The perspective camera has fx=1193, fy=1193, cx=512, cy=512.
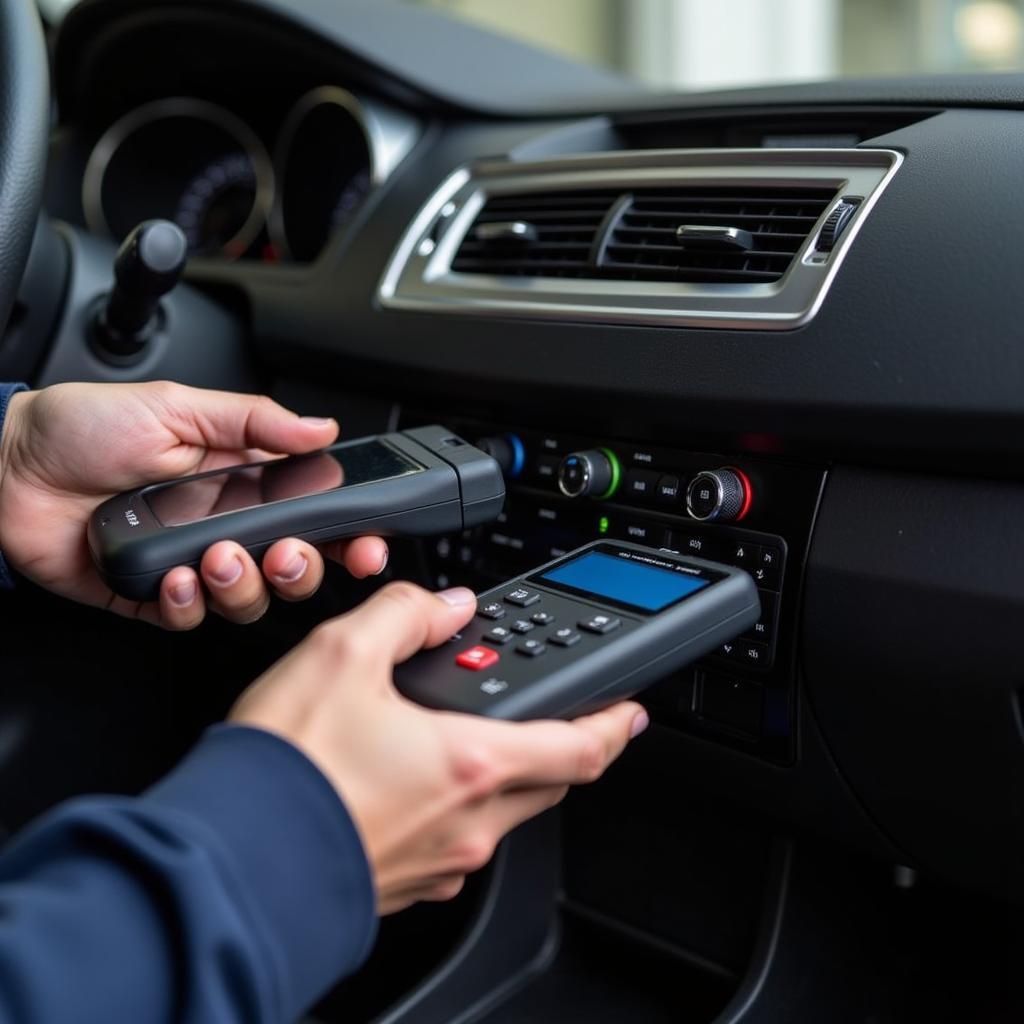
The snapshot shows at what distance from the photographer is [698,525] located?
2.07 ft

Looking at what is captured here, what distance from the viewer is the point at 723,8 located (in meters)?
1.75

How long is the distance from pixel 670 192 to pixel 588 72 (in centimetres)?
47

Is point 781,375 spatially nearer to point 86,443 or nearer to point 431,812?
point 431,812

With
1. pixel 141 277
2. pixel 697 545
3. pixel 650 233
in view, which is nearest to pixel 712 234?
pixel 650 233

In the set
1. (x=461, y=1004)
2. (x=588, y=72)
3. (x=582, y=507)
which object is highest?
(x=588, y=72)

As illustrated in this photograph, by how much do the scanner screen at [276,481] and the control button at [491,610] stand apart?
11 centimetres

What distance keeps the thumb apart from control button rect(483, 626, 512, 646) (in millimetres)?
244

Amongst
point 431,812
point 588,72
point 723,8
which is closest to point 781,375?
point 431,812

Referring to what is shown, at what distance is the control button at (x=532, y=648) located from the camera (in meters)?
0.48

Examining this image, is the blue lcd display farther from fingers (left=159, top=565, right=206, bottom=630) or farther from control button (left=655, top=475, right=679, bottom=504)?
fingers (left=159, top=565, right=206, bottom=630)

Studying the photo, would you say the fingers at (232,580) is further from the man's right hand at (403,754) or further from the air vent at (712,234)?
the air vent at (712,234)

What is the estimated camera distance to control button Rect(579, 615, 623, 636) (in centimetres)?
50

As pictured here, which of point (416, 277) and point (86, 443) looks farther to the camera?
point (416, 277)

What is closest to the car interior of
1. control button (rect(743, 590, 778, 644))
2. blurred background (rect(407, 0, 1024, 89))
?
control button (rect(743, 590, 778, 644))
